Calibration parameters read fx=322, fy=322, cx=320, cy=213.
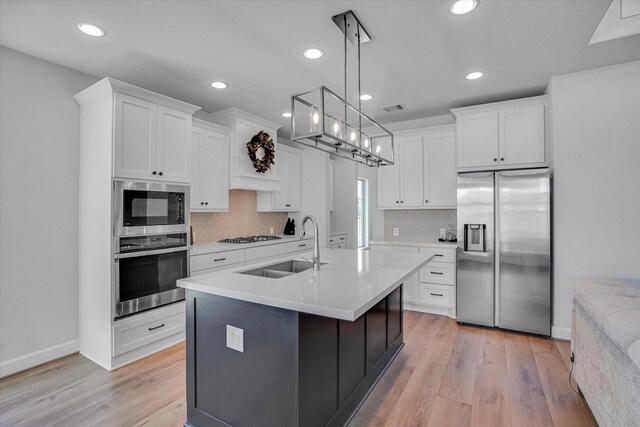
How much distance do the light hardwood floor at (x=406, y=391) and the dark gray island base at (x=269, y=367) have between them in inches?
12.1

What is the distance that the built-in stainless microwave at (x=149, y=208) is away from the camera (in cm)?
271

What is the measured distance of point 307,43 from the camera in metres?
2.54

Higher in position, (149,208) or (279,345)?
(149,208)

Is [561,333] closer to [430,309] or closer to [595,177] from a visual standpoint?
[430,309]

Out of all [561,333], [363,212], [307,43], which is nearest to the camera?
[307,43]

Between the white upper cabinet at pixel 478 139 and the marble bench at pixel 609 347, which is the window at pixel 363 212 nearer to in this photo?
the white upper cabinet at pixel 478 139

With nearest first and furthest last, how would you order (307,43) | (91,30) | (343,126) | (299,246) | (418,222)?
(343,126) → (91,30) → (307,43) → (418,222) → (299,246)

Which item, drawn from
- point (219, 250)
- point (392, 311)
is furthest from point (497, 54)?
point (219, 250)

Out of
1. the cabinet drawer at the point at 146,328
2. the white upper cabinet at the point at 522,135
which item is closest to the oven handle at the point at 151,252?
the cabinet drawer at the point at 146,328

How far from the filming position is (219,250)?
11.6 feet

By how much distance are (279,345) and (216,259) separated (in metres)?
2.18

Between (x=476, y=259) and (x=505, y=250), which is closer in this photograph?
(x=505, y=250)

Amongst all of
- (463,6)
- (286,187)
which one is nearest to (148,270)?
(286,187)

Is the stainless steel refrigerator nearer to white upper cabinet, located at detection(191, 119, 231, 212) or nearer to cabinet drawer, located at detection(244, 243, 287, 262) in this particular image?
cabinet drawer, located at detection(244, 243, 287, 262)
